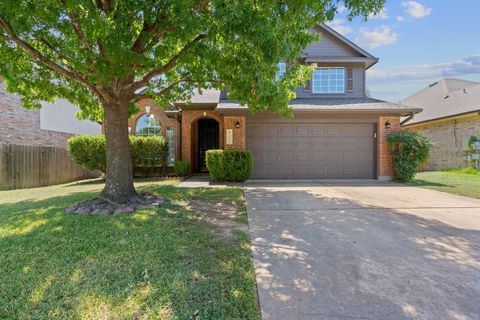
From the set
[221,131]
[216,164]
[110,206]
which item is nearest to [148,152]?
[221,131]

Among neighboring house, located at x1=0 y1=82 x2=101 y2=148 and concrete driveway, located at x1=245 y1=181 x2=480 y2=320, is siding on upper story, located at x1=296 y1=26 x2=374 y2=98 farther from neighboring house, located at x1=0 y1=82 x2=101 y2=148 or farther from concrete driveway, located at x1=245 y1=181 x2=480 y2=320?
neighboring house, located at x1=0 y1=82 x2=101 y2=148

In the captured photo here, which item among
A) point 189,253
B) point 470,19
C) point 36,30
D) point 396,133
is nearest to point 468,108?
point 470,19

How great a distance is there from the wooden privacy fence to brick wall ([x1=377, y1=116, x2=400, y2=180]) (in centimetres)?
1424

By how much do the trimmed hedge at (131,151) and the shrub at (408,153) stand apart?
1019 cm

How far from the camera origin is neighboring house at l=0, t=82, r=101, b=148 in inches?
446

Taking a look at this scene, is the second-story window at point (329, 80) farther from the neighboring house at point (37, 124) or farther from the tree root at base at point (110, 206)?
the neighboring house at point (37, 124)

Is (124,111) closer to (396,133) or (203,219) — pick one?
(203,219)

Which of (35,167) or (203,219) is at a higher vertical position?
(35,167)

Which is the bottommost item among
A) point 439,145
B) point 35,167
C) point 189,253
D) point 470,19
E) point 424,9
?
point 189,253

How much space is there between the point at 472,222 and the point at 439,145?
45.4 ft

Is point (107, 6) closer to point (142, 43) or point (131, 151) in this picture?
point (142, 43)

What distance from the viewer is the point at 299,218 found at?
5195 millimetres

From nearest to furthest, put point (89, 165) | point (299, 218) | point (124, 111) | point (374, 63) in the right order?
point (299, 218), point (124, 111), point (89, 165), point (374, 63)

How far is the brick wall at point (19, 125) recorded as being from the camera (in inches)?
441
